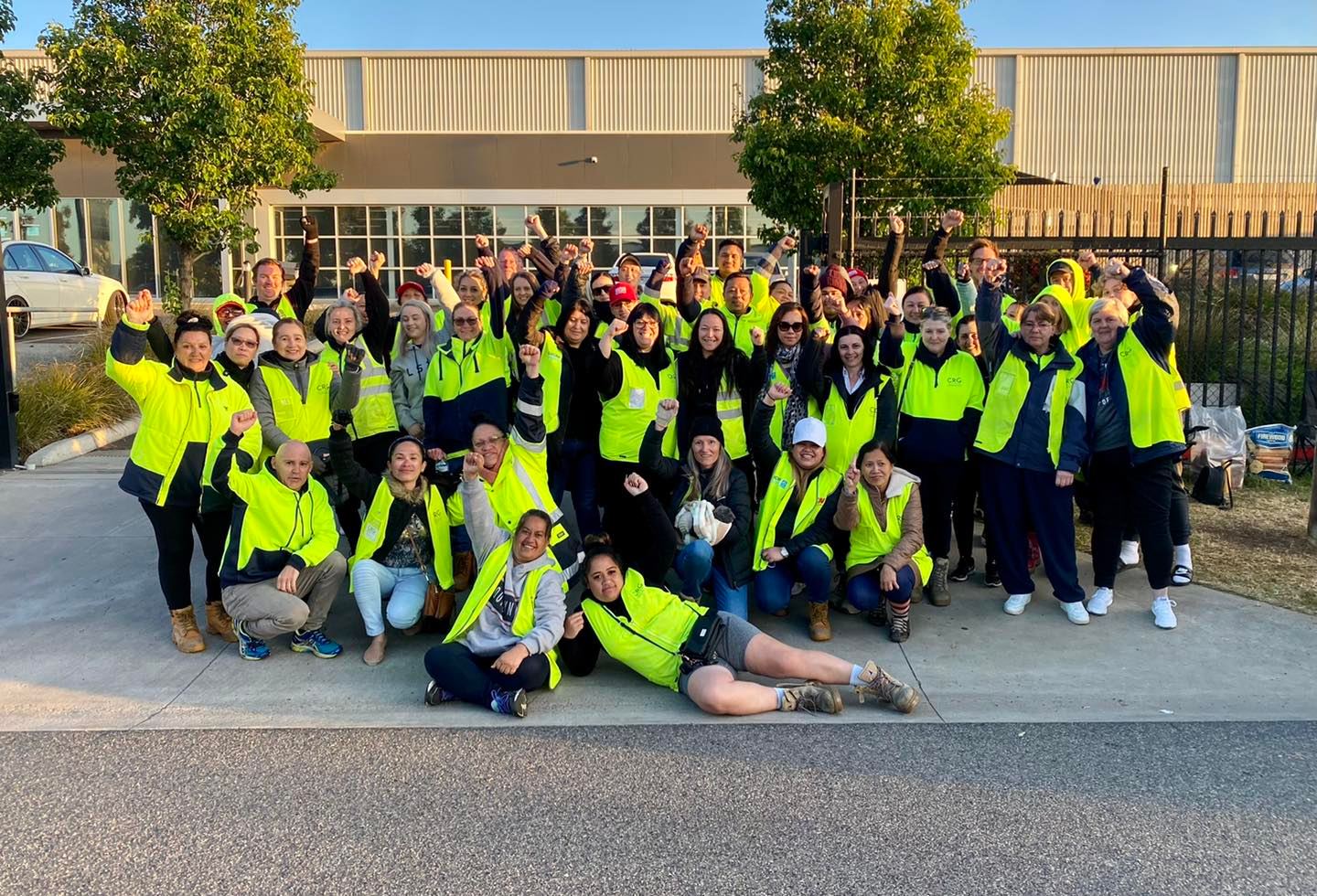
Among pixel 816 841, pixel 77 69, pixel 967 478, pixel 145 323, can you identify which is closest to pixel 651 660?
pixel 816 841

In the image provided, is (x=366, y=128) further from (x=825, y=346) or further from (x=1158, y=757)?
(x=1158, y=757)

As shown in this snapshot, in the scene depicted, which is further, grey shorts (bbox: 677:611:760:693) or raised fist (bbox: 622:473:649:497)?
raised fist (bbox: 622:473:649:497)

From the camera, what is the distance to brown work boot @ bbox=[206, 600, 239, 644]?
5.46m

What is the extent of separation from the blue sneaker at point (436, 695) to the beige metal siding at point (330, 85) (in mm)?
26819

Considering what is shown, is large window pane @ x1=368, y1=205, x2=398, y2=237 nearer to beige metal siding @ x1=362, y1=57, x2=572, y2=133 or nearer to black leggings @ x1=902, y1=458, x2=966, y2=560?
beige metal siding @ x1=362, y1=57, x2=572, y2=133

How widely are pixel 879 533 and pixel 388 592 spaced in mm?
2652

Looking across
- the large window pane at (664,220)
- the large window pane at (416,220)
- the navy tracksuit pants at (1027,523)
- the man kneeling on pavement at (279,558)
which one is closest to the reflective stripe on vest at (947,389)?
the navy tracksuit pants at (1027,523)

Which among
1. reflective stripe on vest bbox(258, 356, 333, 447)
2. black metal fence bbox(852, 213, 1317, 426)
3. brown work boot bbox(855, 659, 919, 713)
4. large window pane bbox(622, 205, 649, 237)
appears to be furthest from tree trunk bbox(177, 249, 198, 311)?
brown work boot bbox(855, 659, 919, 713)

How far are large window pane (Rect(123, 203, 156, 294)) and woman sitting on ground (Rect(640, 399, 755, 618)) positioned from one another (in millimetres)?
24968

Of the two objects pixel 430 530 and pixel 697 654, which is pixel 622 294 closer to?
pixel 430 530

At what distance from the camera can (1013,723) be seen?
169 inches

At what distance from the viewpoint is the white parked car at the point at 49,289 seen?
52.8ft

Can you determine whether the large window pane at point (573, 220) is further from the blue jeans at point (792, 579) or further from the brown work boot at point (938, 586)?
the blue jeans at point (792, 579)

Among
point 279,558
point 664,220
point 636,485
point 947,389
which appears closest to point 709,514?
point 636,485
